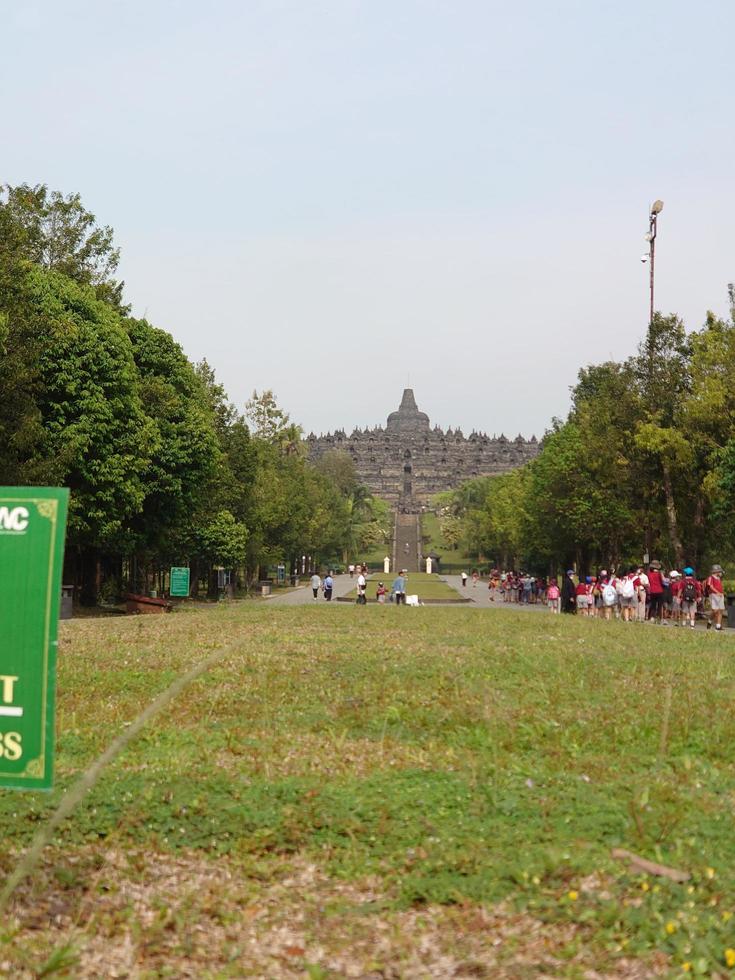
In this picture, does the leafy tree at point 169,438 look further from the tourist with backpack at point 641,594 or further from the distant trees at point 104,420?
the tourist with backpack at point 641,594

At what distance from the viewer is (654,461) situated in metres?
44.1

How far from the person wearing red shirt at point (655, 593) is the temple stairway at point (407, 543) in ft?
317

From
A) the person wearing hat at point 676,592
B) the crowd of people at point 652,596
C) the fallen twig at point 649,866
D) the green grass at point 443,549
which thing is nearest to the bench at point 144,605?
the crowd of people at point 652,596

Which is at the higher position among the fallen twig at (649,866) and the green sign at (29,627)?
the green sign at (29,627)

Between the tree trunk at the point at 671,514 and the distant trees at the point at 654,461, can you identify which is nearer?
the distant trees at the point at 654,461

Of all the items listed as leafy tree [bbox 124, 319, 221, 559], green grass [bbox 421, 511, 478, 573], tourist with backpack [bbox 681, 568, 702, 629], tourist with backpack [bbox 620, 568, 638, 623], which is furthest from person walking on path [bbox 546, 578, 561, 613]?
green grass [bbox 421, 511, 478, 573]

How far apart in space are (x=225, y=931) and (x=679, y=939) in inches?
97.4

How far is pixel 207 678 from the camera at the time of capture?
567 inches

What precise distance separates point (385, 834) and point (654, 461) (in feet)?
126

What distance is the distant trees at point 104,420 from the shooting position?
2908cm

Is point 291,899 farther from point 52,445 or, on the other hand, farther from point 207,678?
point 52,445

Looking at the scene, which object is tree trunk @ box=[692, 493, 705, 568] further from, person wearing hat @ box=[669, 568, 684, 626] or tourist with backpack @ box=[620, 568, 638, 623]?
tourist with backpack @ box=[620, 568, 638, 623]

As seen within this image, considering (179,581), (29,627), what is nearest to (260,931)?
(29,627)

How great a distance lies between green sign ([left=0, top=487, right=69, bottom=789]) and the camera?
602 centimetres
